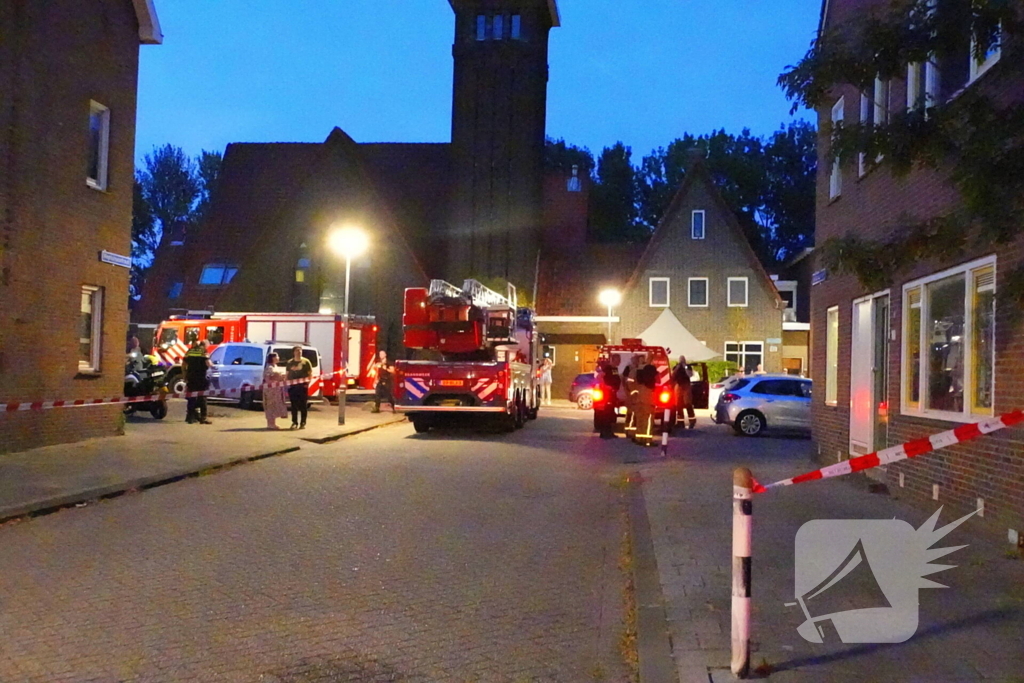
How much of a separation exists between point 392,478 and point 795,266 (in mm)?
39401

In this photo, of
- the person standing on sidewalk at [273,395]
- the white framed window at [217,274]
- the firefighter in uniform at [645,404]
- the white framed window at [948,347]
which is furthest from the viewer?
the white framed window at [217,274]

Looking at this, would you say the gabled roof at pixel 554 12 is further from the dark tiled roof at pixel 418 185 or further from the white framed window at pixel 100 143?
the white framed window at pixel 100 143

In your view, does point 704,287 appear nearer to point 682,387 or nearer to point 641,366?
point 682,387

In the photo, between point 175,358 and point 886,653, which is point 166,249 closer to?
point 175,358

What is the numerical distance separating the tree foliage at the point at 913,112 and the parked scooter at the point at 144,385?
17493 millimetres

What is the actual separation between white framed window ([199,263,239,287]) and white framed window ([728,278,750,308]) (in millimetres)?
22447

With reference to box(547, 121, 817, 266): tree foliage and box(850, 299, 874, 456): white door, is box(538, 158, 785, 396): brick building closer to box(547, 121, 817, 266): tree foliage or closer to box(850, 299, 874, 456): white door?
box(547, 121, 817, 266): tree foliage

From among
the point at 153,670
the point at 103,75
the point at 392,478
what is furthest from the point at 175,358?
the point at 153,670

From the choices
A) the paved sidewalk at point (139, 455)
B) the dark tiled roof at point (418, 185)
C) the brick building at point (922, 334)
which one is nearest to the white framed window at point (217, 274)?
the dark tiled roof at point (418, 185)

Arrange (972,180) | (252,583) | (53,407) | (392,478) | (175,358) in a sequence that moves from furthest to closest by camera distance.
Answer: (175,358)
(53,407)
(392,478)
(252,583)
(972,180)

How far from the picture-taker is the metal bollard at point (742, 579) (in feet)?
18.1

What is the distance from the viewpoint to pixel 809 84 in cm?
704

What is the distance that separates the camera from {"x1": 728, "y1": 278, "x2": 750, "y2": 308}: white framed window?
145 ft

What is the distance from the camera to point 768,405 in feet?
78.4
